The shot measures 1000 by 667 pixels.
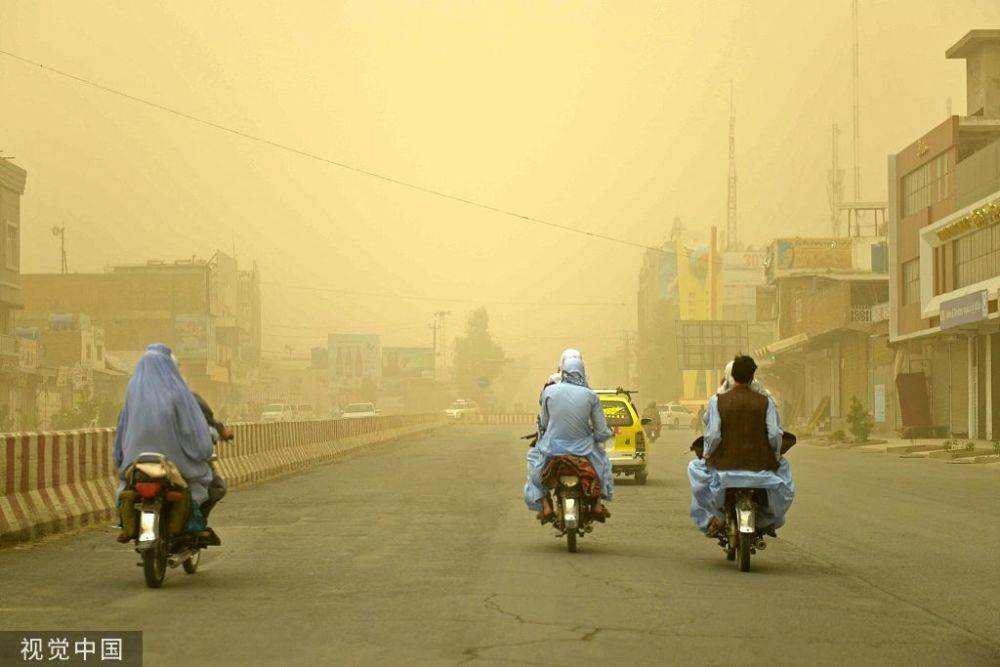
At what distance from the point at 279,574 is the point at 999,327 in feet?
135

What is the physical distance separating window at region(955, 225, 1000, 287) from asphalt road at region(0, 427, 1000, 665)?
2971 centimetres

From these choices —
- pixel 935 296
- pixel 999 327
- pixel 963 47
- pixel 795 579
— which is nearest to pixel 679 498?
pixel 795 579

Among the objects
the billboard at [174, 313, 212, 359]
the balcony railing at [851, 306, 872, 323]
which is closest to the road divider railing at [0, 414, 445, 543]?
the balcony railing at [851, 306, 872, 323]

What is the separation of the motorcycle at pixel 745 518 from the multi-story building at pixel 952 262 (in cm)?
3470

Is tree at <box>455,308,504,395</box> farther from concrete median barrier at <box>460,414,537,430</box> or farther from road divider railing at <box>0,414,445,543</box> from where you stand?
road divider railing at <box>0,414,445,543</box>

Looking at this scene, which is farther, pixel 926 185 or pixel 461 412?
pixel 461 412

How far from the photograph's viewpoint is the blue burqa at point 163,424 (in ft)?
35.3

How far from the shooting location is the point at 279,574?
11.3 metres

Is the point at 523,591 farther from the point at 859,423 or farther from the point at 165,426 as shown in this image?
the point at 859,423

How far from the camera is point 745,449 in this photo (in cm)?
1195

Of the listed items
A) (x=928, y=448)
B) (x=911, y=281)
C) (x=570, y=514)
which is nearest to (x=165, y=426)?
(x=570, y=514)

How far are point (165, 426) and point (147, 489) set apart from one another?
→ 0.58 m

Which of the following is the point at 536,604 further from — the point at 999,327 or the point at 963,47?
the point at 963,47

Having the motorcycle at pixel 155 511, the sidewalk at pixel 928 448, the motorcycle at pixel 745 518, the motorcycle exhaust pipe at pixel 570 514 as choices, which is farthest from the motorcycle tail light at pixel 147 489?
the sidewalk at pixel 928 448
